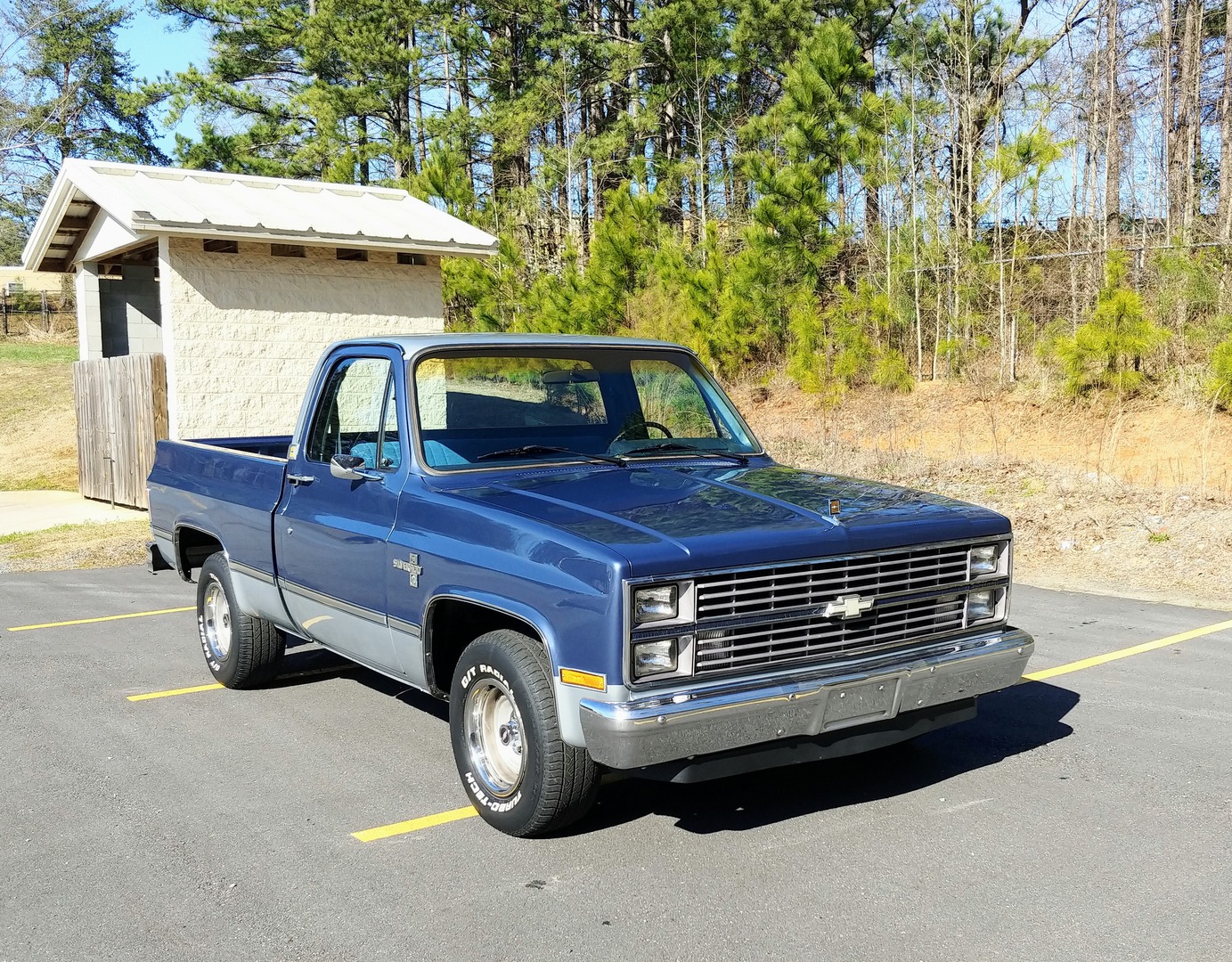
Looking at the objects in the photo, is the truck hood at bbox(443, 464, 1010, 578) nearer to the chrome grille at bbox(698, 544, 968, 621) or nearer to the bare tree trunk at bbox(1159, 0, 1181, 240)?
the chrome grille at bbox(698, 544, 968, 621)

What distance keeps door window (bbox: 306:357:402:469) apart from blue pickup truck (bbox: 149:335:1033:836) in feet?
0.05

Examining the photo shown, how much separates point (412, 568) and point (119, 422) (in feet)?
41.8

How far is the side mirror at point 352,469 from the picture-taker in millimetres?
5410

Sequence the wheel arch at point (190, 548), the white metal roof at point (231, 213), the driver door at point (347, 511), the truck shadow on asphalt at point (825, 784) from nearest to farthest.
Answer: the truck shadow on asphalt at point (825, 784) < the driver door at point (347, 511) < the wheel arch at point (190, 548) < the white metal roof at point (231, 213)

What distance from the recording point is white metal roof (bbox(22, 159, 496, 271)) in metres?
14.5

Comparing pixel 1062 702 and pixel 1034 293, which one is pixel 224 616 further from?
pixel 1034 293

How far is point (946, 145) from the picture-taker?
19.9 meters

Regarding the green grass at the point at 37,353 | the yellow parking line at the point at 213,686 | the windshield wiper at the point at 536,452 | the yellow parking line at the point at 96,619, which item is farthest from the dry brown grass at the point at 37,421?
the windshield wiper at the point at 536,452

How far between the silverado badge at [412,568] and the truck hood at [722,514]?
1.07 feet

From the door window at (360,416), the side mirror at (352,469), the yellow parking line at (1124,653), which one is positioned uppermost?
the door window at (360,416)

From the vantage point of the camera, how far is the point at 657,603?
418cm

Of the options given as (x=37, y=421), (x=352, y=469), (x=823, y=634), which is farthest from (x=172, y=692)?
(x=37, y=421)

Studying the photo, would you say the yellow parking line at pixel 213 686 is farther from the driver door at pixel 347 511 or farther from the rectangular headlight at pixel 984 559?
the rectangular headlight at pixel 984 559

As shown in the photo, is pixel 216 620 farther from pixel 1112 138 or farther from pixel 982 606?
pixel 1112 138
